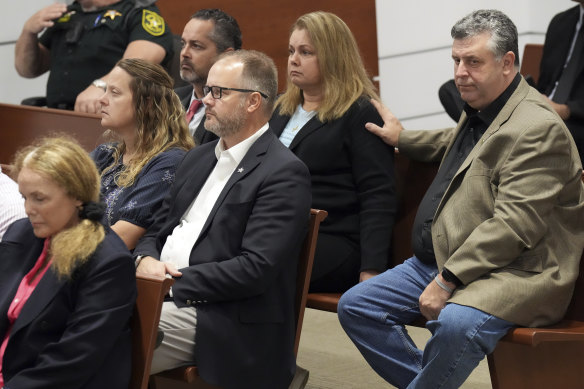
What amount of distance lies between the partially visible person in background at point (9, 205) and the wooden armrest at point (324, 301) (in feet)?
2.99

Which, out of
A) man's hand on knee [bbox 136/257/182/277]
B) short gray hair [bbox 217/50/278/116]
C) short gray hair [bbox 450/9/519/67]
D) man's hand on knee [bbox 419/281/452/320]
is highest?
short gray hair [bbox 450/9/519/67]

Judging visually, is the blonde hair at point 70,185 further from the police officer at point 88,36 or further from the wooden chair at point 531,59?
the wooden chair at point 531,59

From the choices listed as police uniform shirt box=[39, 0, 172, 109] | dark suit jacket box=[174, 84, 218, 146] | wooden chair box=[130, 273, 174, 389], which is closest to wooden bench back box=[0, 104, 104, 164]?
dark suit jacket box=[174, 84, 218, 146]

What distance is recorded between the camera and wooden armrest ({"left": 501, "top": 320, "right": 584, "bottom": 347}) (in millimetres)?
2398

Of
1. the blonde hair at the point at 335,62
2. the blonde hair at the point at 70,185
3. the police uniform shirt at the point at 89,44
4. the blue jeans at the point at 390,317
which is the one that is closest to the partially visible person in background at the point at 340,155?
the blonde hair at the point at 335,62

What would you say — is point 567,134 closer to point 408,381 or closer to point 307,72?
point 408,381

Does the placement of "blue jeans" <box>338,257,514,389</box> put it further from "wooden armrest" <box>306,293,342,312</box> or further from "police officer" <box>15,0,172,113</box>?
"police officer" <box>15,0,172,113</box>

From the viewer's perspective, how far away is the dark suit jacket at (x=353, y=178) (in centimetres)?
301

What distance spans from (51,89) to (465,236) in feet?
8.95

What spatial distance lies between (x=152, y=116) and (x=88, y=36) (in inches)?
64.9

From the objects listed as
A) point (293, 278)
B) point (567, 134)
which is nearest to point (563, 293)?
point (567, 134)

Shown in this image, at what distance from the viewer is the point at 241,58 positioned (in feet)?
9.29

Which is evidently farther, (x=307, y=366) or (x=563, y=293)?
(x=307, y=366)

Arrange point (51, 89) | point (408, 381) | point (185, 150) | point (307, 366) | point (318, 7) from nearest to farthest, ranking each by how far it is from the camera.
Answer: point (408, 381)
point (185, 150)
point (307, 366)
point (51, 89)
point (318, 7)
